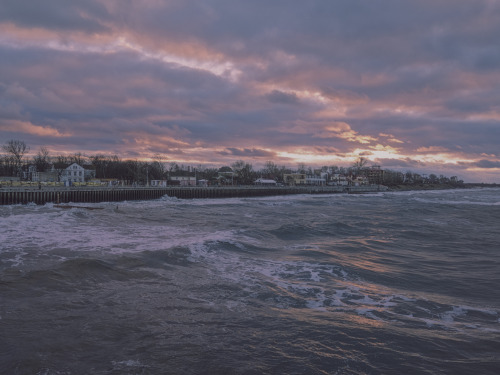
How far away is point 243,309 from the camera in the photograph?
7.77m

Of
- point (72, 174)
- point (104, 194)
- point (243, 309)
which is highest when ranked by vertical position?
point (72, 174)

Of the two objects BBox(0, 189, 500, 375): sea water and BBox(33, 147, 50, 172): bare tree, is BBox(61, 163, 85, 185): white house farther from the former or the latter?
BBox(0, 189, 500, 375): sea water

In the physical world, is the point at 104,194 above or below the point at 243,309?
above

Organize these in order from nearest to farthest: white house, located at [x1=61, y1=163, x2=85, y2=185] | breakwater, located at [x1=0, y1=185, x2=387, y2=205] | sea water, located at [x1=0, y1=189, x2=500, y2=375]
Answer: sea water, located at [x1=0, y1=189, x2=500, y2=375] < breakwater, located at [x1=0, y1=185, x2=387, y2=205] < white house, located at [x1=61, y1=163, x2=85, y2=185]

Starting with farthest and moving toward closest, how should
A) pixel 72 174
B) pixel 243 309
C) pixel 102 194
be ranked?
pixel 72 174
pixel 102 194
pixel 243 309

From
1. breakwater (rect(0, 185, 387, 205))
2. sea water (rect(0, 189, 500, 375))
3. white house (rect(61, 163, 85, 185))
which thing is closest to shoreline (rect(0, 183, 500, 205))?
breakwater (rect(0, 185, 387, 205))

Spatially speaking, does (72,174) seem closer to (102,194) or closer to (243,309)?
(102,194)

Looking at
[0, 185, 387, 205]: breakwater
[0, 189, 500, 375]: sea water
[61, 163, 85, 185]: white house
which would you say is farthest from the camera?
[61, 163, 85, 185]: white house

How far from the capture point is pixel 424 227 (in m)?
24.3

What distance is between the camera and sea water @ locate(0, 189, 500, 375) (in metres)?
5.50

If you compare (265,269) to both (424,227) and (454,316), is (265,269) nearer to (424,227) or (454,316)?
(454,316)

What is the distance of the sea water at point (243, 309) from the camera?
550 cm

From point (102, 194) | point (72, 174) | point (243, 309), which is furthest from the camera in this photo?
point (72, 174)

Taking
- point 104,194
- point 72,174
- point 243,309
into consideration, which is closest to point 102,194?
point 104,194
